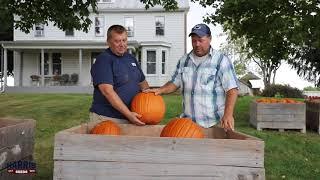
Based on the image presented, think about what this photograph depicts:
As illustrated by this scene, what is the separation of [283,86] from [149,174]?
29753 mm

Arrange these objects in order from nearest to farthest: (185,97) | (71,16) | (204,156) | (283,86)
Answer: (204,156) < (185,97) < (71,16) < (283,86)

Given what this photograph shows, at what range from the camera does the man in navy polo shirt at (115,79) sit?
14.4ft

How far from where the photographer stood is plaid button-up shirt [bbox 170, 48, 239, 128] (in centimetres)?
435

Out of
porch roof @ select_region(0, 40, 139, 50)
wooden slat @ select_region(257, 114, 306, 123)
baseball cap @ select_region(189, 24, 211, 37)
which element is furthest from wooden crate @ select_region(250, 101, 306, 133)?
porch roof @ select_region(0, 40, 139, 50)

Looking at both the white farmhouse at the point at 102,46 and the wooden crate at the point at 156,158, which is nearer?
the wooden crate at the point at 156,158

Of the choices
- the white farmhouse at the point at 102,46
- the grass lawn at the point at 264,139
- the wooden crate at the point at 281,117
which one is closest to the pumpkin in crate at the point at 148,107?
the grass lawn at the point at 264,139

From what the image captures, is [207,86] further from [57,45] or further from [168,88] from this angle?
[57,45]

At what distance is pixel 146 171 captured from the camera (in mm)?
3084

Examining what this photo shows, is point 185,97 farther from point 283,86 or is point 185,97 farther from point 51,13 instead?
point 283,86

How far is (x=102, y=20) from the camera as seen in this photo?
1391 inches

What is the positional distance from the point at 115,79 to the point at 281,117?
8.28 meters

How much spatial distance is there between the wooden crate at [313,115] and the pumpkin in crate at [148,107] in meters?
8.80

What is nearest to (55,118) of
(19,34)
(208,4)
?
(208,4)

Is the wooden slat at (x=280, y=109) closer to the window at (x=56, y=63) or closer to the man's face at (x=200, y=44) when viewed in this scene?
the man's face at (x=200, y=44)
